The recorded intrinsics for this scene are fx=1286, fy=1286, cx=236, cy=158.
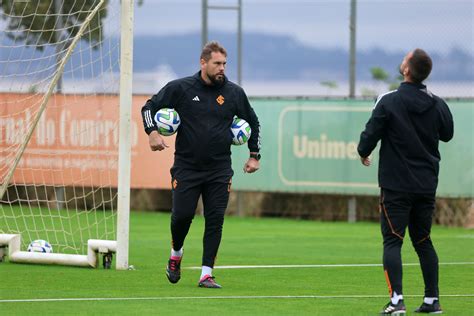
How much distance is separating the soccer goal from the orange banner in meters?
0.02

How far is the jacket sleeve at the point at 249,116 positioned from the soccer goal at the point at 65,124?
166 centimetres

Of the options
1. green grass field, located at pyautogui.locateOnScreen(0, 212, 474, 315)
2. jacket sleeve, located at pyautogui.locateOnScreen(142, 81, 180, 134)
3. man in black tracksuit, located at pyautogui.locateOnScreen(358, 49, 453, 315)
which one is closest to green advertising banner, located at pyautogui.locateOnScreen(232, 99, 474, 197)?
green grass field, located at pyautogui.locateOnScreen(0, 212, 474, 315)

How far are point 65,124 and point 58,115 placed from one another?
202 millimetres

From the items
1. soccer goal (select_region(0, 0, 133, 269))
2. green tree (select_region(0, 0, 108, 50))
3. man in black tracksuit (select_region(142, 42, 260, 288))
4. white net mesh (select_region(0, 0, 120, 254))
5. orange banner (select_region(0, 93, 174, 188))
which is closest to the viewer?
man in black tracksuit (select_region(142, 42, 260, 288))

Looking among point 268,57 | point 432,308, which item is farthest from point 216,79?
point 268,57

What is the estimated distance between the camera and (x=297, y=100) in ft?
73.7

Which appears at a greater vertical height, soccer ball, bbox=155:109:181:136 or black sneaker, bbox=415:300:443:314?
soccer ball, bbox=155:109:181:136

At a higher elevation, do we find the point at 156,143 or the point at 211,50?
the point at 211,50

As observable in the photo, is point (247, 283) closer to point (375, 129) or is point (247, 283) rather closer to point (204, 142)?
point (204, 142)

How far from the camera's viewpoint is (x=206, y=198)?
37.9 feet

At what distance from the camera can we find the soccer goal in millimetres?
13008

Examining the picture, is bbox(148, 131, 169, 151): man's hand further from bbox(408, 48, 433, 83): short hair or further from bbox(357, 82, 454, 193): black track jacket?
bbox(408, 48, 433, 83): short hair

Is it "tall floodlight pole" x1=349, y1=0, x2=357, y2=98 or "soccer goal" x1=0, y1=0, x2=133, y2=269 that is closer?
"soccer goal" x1=0, y1=0, x2=133, y2=269

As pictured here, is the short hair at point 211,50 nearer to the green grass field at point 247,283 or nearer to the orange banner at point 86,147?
the green grass field at point 247,283
